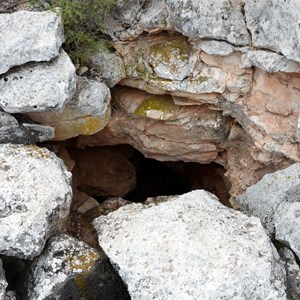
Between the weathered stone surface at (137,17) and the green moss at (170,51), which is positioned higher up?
the weathered stone surface at (137,17)

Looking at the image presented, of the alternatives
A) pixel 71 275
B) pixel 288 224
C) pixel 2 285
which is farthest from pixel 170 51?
pixel 2 285

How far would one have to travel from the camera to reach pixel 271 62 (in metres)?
4.83

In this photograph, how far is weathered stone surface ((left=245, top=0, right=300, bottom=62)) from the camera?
448cm

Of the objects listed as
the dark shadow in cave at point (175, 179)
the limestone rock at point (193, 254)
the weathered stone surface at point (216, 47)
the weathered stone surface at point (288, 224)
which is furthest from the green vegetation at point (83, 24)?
the dark shadow in cave at point (175, 179)

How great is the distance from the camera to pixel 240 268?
412 centimetres

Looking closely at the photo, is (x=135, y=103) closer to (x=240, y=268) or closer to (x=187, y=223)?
(x=187, y=223)

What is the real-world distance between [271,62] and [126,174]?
4024 mm

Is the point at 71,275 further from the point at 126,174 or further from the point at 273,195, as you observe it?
the point at 126,174

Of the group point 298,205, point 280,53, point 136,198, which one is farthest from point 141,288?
point 136,198

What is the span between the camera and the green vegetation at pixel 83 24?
5.08 meters

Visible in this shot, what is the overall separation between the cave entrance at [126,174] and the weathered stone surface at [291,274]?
2.50 metres

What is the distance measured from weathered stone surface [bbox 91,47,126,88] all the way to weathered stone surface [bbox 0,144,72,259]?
130 centimetres

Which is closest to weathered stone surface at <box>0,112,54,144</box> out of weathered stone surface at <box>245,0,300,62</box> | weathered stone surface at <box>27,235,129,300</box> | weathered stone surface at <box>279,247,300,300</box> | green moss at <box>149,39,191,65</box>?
weathered stone surface at <box>27,235,129,300</box>

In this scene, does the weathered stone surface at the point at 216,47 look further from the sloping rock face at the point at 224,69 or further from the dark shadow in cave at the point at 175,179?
the dark shadow in cave at the point at 175,179
